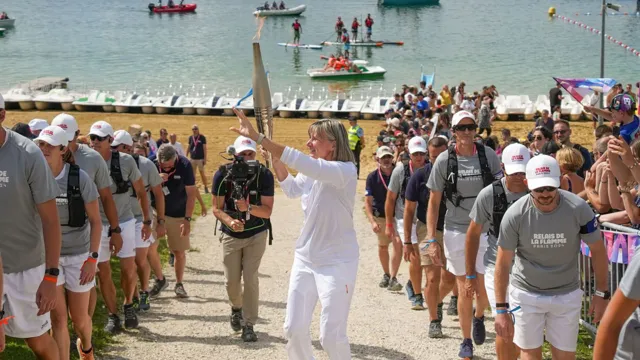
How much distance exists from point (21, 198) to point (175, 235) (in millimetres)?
4482

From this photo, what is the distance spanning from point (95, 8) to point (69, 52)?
3489 centimetres

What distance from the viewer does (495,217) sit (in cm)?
666

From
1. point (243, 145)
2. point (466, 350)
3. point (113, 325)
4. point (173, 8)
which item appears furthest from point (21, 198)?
point (173, 8)

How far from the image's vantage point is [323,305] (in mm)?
6129

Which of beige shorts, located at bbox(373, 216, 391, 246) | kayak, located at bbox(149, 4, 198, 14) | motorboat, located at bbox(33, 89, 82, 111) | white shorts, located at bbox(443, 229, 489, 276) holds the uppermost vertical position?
kayak, located at bbox(149, 4, 198, 14)

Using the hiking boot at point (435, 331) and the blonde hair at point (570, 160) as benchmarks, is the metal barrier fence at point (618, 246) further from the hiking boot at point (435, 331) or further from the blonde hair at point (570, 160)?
the hiking boot at point (435, 331)

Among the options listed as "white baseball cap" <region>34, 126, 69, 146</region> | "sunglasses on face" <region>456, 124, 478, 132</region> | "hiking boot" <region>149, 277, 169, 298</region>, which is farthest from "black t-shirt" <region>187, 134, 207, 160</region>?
"white baseball cap" <region>34, 126, 69, 146</region>

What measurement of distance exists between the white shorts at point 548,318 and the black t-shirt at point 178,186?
4752mm

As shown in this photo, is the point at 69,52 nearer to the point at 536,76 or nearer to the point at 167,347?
the point at 536,76

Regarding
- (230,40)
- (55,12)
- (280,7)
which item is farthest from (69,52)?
(55,12)

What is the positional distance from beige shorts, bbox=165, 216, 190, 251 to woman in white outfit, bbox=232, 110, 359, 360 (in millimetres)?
3931

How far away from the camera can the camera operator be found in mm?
7977

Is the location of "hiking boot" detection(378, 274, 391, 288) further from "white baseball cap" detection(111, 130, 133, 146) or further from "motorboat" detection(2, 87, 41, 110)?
"motorboat" detection(2, 87, 41, 110)

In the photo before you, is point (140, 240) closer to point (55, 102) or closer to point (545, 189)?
point (545, 189)
